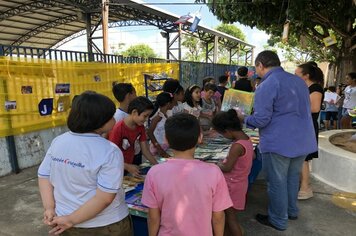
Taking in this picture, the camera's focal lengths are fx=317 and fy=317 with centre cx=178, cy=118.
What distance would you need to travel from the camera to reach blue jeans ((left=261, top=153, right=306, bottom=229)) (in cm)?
291

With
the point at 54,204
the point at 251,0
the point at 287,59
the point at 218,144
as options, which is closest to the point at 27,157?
the point at 218,144

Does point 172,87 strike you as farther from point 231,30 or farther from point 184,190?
point 231,30

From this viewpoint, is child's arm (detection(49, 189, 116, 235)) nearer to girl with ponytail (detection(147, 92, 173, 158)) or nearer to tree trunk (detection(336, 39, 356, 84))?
girl with ponytail (detection(147, 92, 173, 158))

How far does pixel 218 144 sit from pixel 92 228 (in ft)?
7.53

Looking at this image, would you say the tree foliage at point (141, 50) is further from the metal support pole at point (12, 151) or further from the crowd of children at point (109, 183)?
the crowd of children at point (109, 183)

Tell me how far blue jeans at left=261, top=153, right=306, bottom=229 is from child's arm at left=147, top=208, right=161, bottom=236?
1584mm

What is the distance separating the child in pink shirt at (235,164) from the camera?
2.51 meters

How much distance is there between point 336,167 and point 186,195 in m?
3.40

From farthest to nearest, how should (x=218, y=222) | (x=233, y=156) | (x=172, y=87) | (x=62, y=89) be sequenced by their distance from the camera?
(x=62, y=89) < (x=172, y=87) < (x=233, y=156) < (x=218, y=222)

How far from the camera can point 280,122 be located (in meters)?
2.83

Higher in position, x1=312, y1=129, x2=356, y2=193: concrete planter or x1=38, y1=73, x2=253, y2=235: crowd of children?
x1=38, y1=73, x2=253, y2=235: crowd of children

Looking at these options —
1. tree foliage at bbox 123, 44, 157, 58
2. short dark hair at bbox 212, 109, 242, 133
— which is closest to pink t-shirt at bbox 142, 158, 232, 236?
short dark hair at bbox 212, 109, 242, 133

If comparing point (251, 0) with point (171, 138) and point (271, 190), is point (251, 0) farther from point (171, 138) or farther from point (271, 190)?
point (171, 138)

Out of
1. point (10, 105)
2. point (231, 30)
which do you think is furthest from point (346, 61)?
point (231, 30)
